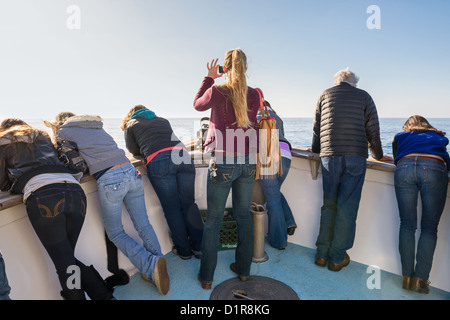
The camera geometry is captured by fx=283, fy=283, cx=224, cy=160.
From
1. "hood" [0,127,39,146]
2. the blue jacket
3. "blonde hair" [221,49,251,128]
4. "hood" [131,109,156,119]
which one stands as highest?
"blonde hair" [221,49,251,128]

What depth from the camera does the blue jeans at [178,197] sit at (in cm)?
279

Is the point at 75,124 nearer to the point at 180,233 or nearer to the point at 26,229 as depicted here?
the point at 26,229

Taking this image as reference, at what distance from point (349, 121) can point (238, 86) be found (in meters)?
1.19

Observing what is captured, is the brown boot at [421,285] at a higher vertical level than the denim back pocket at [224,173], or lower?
lower

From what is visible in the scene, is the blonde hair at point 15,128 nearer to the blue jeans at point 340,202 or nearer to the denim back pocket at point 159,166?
the denim back pocket at point 159,166

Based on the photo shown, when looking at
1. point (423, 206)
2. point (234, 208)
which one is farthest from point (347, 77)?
point (234, 208)

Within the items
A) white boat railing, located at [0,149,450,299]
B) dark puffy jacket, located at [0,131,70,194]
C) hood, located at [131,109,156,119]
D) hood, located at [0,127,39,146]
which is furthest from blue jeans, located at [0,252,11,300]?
hood, located at [131,109,156,119]

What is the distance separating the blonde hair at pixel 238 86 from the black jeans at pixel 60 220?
1300 mm

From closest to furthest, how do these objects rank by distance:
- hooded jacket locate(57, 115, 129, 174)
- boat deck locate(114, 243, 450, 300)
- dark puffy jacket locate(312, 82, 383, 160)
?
hooded jacket locate(57, 115, 129, 174)
boat deck locate(114, 243, 450, 300)
dark puffy jacket locate(312, 82, 383, 160)

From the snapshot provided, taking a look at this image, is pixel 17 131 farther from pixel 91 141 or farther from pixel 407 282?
pixel 407 282

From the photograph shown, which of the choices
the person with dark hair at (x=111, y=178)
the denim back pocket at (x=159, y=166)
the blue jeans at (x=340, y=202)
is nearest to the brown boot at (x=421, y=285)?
the blue jeans at (x=340, y=202)

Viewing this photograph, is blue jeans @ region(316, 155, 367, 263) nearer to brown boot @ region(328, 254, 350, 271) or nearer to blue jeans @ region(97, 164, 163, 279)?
brown boot @ region(328, 254, 350, 271)

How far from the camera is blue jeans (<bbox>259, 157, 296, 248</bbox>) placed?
3.13 metres

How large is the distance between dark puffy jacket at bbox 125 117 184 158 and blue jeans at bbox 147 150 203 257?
0.10 m
